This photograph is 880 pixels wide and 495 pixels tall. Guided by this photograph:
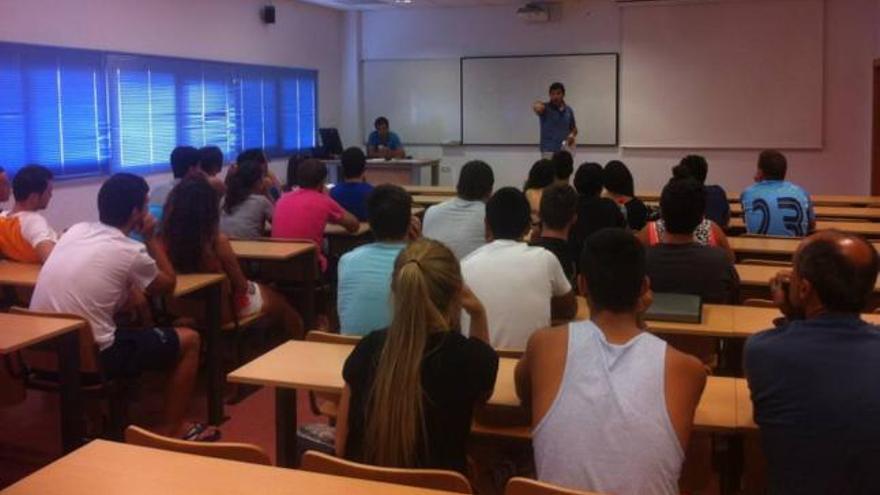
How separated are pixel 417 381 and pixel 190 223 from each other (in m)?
2.61

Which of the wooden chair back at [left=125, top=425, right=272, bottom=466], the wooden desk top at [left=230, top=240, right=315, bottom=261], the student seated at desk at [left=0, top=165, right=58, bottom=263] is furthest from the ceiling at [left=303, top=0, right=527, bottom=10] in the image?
the wooden chair back at [left=125, top=425, right=272, bottom=466]

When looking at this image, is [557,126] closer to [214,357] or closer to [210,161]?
[210,161]

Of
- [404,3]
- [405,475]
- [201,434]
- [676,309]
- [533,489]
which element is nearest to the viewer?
[533,489]

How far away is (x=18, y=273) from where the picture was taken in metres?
4.38

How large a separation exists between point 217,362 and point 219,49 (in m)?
5.59

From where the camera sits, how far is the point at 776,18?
414 inches

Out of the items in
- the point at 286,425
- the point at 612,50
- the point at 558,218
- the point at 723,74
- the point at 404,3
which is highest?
the point at 404,3

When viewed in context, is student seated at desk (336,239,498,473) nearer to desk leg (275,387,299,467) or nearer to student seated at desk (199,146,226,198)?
desk leg (275,387,299,467)

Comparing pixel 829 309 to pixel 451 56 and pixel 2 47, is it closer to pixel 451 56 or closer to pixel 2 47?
Answer: pixel 2 47

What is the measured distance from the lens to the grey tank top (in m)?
1.99

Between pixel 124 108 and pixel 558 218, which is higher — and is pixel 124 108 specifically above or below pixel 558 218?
above

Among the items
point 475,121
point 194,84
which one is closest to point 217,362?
point 194,84

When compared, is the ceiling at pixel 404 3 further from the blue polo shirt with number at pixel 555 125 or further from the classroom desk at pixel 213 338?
the classroom desk at pixel 213 338

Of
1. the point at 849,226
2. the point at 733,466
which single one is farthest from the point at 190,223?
the point at 849,226
